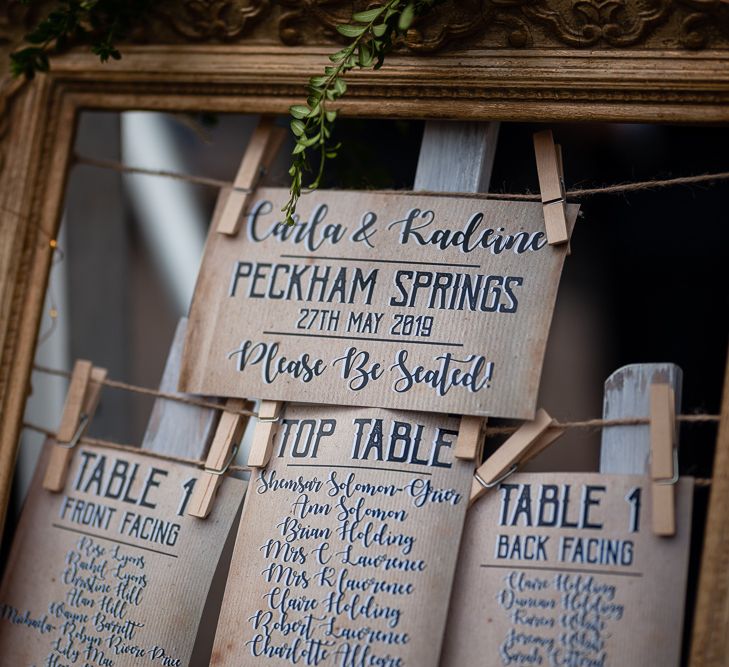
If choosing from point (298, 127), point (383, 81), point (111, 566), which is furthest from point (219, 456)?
point (383, 81)

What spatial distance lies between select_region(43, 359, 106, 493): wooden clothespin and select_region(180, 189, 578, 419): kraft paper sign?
180 mm

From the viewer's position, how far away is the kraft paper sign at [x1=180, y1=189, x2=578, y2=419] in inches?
47.2

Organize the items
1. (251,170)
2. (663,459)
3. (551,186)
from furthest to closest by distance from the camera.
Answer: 1. (251,170)
2. (551,186)
3. (663,459)

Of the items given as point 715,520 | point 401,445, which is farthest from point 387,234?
point 715,520

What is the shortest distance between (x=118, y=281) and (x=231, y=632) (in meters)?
1.06

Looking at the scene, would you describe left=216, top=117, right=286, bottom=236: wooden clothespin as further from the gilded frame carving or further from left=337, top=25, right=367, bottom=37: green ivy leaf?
left=337, top=25, right=367, bottom=37: green ivy leaf

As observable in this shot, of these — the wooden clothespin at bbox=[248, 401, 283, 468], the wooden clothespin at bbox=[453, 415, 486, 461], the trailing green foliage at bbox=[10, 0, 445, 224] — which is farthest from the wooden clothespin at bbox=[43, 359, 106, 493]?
the wooden clothespin at bbox=[453, 415, 486, 461]

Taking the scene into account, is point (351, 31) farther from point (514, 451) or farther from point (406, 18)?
point (514, 451)

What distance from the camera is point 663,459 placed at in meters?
1.11

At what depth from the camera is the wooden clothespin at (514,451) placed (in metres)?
1.17

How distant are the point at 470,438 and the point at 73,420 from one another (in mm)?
613

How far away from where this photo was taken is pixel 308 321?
128cm

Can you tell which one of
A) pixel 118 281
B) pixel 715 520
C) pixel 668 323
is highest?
pixel 668 323

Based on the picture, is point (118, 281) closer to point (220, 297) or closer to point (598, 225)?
point (220, 297)
